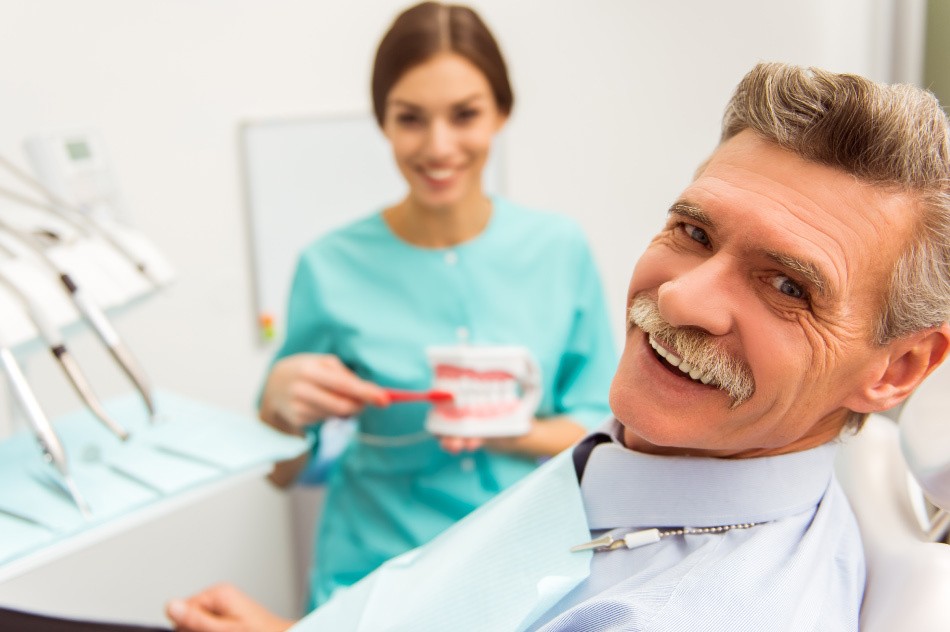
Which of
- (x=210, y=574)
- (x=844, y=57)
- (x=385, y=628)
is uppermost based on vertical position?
(x=844, y=57)

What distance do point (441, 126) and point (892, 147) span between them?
2.80 ft

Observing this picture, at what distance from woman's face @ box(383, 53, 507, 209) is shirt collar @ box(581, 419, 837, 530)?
724 millimetres

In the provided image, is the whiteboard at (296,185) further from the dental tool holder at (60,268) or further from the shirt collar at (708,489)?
the shirt collar at (708,489)

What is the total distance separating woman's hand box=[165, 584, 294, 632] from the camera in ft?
3.82

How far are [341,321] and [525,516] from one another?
2.13 feet

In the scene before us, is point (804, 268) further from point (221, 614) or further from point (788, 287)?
point (221, 614)

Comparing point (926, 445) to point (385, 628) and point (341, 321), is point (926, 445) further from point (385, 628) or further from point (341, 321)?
point (341, 321)

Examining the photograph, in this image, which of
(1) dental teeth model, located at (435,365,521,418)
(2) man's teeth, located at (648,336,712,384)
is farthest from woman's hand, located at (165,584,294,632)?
(2) man's teeth, located at (648,336,712,384)

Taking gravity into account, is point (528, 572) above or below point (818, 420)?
below

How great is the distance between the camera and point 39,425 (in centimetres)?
110

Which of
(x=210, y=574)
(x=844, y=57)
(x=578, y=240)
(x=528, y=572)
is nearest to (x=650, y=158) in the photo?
(x=844, y=57)

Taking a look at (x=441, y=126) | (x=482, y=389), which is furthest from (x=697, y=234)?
(x=441, y=126)

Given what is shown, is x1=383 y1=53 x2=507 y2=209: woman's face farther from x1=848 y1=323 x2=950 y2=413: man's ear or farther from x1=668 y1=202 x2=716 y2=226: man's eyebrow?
x1=848 y1=323 x2=950 y2=413: man's ear

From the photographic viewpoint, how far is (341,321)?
1.57 metres
